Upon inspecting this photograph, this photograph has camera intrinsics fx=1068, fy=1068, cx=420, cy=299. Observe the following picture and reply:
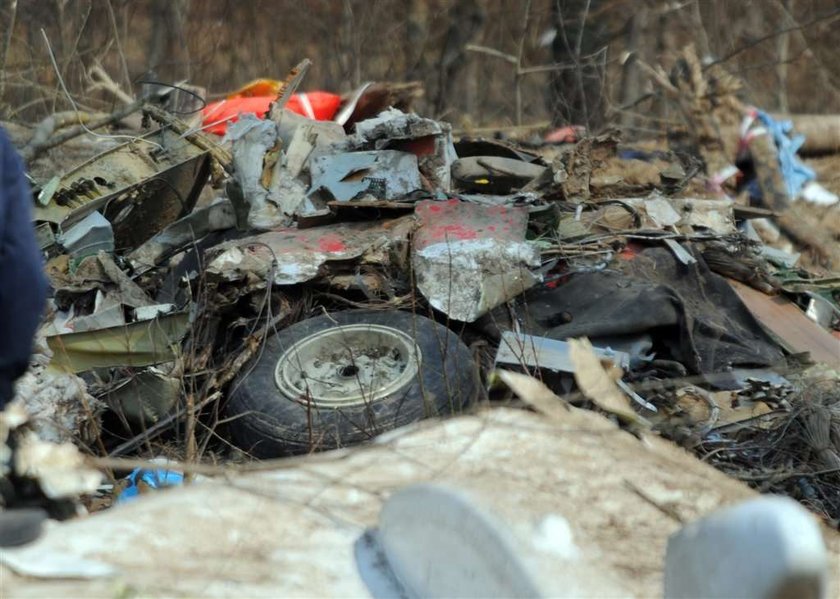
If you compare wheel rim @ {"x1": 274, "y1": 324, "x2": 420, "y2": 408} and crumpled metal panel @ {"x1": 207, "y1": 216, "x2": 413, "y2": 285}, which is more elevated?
crumpled metal panel @ {"x1": 207, "y1": 216, "x2": 413, "y2": 285}

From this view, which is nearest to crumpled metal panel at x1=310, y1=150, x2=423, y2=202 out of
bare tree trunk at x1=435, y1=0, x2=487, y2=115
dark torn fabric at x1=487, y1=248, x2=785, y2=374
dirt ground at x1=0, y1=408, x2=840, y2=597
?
dark torn fabric at x1=487, y1=248, x2=785, y2=374

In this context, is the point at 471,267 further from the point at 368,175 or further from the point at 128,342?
the point at 128,342

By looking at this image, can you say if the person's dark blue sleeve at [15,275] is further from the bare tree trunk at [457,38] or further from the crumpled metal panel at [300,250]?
the bare tree trunk at [457,38]

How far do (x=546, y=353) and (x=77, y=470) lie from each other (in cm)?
315

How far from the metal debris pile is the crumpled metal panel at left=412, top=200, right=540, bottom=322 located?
13 millimetres

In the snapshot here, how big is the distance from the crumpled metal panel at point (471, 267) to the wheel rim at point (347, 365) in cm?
36

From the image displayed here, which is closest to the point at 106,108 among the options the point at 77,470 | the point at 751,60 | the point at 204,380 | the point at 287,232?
the point at 287,232

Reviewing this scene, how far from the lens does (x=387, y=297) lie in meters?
5.94

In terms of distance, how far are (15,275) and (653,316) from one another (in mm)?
3816

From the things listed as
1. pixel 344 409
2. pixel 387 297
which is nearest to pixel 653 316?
pixel 387 297

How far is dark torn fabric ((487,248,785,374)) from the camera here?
5.80m

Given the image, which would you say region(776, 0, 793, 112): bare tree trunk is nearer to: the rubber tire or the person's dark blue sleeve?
the rubber tire

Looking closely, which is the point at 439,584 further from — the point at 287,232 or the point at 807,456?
the point at 287,232

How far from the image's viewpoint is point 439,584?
7.49 feet
